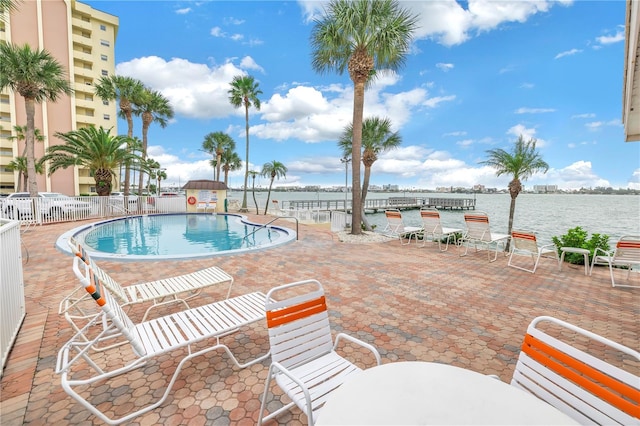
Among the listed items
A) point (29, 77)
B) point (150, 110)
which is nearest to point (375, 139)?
point (29, 77)

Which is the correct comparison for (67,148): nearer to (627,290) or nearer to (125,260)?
(125,260)

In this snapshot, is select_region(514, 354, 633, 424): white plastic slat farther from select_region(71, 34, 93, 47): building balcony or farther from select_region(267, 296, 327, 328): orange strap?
select_region(71, 34, 93, 47): building balcony

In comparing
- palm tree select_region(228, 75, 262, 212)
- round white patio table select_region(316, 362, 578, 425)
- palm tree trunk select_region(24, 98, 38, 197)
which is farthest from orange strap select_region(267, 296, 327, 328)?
palm tree select_region(228, 75, 262, 212)

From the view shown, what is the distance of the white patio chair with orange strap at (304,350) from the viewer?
195 cm

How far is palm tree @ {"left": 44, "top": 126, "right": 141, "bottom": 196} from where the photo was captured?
15.5 m

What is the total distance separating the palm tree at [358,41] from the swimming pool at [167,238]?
4430mm

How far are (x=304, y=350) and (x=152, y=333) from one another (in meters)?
1.47

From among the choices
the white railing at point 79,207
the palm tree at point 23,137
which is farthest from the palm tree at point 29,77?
the palm tree at point 23,137

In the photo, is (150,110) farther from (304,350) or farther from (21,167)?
(304,350)

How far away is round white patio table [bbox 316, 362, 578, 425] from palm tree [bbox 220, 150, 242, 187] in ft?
124

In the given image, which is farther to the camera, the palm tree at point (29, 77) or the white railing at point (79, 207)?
the palm tree at point (29, 77)

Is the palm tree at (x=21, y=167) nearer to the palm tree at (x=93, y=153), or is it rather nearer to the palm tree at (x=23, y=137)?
the palm tree at (x=23, y=137)

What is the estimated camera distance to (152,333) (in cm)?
256

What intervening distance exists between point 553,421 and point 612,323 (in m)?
4.11
